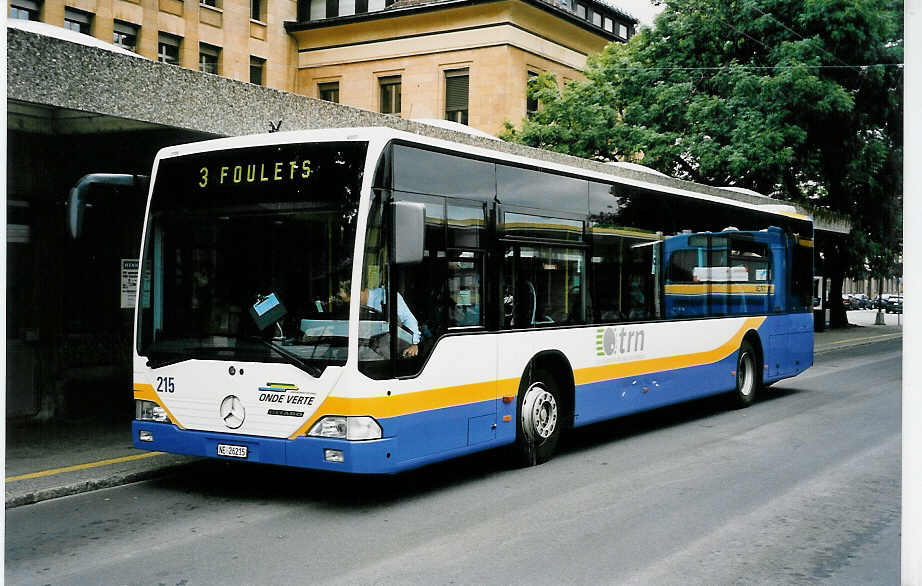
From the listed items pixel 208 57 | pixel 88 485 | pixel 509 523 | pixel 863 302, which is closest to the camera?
pixel 509 523

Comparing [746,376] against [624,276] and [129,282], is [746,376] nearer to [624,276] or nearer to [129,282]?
[624,276]

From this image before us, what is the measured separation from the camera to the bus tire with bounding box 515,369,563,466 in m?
9.52

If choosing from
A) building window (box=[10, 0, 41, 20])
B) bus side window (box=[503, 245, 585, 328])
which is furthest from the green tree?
bus side window (box=[503, 245, 585, 328])

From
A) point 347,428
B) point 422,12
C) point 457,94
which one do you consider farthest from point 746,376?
point 422,12

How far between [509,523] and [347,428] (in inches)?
55.4

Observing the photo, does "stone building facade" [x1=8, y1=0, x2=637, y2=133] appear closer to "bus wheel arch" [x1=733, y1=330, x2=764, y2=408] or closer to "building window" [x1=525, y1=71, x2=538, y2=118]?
"building window" [x1=525, y1=71, x2=538, y2=118]

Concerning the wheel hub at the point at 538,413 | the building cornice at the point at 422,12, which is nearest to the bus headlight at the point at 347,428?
the wheel hub at the point at 538,413

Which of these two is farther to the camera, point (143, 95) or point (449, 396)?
point (143, 95)

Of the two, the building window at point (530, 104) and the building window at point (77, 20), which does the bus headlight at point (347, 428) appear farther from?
the building window at point (530, 104)

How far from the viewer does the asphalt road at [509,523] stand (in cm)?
611

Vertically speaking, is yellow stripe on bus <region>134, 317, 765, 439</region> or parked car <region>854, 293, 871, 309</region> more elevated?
parked car <region>854, 293, 871, 309</region>

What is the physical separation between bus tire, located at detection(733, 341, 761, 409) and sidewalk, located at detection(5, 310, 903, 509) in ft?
27.6

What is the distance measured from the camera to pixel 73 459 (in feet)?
31.3
